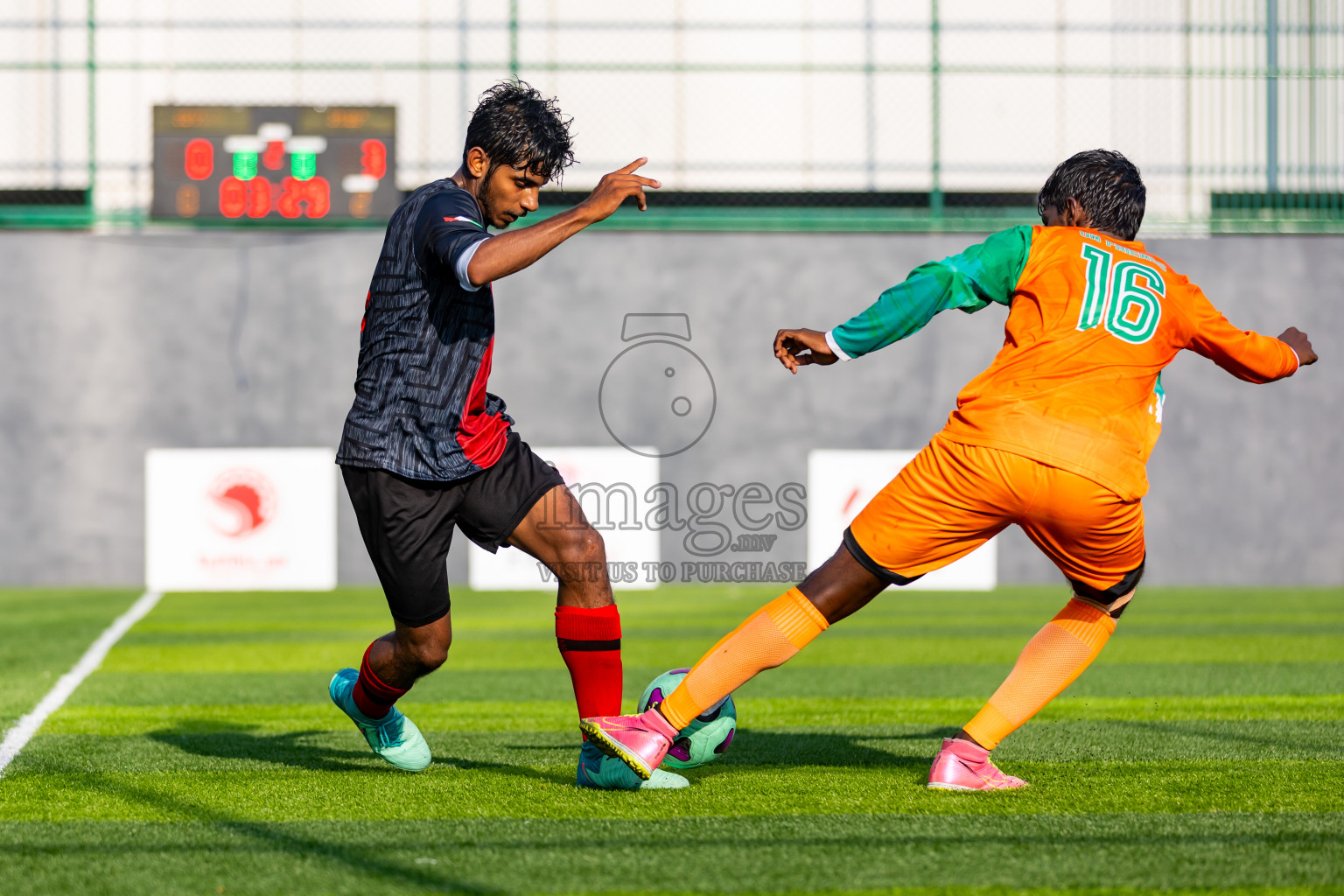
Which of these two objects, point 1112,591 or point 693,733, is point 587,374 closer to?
point 693,733

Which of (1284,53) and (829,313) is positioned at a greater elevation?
(1284,53)

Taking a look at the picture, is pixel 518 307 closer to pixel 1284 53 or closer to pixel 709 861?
pixel 1284 53

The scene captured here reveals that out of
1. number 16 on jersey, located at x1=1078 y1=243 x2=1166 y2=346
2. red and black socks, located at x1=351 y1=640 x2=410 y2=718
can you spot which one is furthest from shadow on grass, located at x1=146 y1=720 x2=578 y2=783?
number 16 on jersey, located at x1=1078 y1=243 x2=1166 y2=346

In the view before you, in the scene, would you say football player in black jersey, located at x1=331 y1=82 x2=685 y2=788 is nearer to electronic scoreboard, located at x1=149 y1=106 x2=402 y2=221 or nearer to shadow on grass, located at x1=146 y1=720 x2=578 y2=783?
shadow on grass, located at x1=146 y1=720 x2=578 y2=783

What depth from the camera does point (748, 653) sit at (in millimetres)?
3619

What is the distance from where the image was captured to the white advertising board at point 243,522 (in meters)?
13.2

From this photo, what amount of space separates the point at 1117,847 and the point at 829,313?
12.0 metres

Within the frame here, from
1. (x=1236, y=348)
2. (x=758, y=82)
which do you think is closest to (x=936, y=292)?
(x=1236, y=348)

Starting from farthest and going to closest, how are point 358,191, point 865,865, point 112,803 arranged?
1. point 358,191
2. point 112,803
3. point 865,865

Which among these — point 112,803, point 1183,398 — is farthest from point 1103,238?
point 1183,398

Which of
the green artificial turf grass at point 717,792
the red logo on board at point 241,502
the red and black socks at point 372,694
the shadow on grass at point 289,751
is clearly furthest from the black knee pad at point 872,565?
the red logo on board at point 241,502

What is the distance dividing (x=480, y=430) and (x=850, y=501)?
9.70 m

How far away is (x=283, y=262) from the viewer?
1490 cm

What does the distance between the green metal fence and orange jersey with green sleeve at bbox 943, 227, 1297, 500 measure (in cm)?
1205
